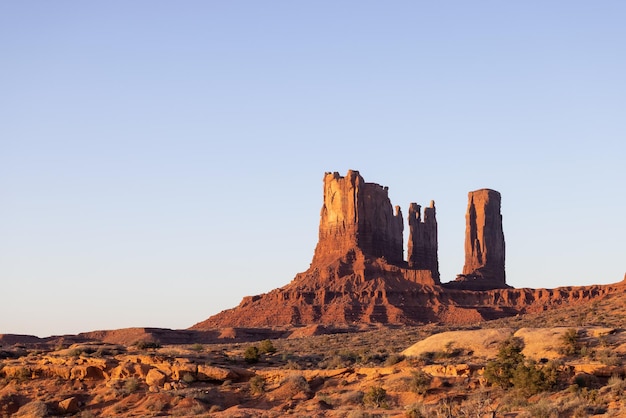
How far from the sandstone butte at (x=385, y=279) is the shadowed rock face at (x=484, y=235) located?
160 mm

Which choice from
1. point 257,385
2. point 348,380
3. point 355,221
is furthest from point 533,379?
point 355,221

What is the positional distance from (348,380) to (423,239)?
116 metres

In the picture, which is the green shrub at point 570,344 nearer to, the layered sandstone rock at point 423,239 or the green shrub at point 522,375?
the green shrub at point 522,375

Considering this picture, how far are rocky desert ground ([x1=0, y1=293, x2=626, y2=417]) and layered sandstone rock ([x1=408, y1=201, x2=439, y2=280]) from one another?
343 ft

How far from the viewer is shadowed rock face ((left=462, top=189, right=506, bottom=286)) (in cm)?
14838

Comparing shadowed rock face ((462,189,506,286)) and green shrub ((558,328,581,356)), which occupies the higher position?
shadowed rock face ((462,189,506,286))

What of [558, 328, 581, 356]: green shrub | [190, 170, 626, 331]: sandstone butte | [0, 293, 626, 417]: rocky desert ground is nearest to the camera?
[0, 293, 626, 417]: rocky desert ground

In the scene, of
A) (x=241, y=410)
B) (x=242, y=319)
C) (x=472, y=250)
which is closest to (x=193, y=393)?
(x=241, y=410)

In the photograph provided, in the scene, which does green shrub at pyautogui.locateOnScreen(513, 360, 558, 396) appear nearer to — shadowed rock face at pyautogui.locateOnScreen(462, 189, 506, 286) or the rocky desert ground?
the rocky desert ground

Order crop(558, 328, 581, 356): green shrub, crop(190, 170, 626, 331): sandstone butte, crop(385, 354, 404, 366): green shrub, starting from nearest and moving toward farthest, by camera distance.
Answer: crop(385, 354, 404, 366): green shrub, crop(558, 328, 581, 356): green shrub, crop(190, 170, 626, 331): sandstone butte

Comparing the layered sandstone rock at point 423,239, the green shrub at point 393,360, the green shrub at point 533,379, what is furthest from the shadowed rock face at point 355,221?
the green shrub at point 533,379

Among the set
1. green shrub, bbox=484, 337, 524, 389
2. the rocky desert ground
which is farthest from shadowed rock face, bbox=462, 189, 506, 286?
green shrub, bbox=484, 337, 524, 389

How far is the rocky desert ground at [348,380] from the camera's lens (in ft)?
98.4

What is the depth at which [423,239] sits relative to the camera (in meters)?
149
